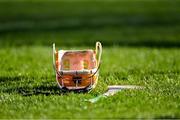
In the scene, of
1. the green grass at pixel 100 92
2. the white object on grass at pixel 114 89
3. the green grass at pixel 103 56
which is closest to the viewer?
the green grass at pixel 100 92

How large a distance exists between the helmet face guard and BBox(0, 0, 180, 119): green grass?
20cm

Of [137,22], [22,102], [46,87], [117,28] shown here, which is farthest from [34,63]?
[137,22]

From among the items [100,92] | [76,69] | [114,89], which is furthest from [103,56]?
[100,92]

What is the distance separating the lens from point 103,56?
1792cm

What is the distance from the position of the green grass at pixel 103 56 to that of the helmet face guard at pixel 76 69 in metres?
0.20

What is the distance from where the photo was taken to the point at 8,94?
36.2ft

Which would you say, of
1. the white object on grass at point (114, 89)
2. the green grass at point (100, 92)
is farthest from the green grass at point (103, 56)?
the white object on grass at point (114, 89)

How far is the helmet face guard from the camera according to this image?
35.9 feet

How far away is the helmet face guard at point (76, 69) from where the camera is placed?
35.9 ft

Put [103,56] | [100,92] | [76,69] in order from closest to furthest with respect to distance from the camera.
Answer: [100,92] → [76,69] → [103,56]

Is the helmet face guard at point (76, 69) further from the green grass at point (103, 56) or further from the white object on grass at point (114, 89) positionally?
the white object on grass at point (114, 89)

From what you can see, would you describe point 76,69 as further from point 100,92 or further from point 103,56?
point 103,56

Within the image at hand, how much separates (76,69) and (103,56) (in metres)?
6.13

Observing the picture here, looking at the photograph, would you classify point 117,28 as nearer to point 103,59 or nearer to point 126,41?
point 126,41
